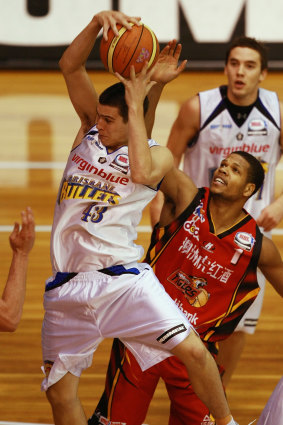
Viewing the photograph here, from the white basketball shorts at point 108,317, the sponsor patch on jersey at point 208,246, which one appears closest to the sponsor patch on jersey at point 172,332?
the white basketball shorts at point 108,317

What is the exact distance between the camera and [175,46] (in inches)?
192

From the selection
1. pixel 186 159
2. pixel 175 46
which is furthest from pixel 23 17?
pixel 175 46

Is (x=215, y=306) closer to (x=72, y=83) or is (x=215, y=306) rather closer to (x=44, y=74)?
(x=72, y=83)

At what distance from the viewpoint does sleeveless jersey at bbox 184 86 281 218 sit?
6.10 metres

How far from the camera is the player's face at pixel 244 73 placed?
5996mm

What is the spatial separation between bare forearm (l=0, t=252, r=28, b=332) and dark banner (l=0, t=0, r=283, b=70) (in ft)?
31.9

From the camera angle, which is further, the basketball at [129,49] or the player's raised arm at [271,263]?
the player's raised arm at [271,263]

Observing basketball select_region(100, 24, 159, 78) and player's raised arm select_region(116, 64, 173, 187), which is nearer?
player's raised arm select_region(116, 64, 173, 187)

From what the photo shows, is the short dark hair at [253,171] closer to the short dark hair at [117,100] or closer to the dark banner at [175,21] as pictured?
the short dark hair at [117,100]

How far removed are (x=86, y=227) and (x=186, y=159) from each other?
2.00 meters

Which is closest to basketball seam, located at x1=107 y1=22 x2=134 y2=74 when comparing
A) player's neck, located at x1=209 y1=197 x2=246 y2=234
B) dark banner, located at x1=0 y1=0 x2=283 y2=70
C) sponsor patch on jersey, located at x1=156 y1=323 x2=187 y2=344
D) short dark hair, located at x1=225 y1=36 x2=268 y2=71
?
player's neck, located at x1=209 y1=197 x2=246 y2=234

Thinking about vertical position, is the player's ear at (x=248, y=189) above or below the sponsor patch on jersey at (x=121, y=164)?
below

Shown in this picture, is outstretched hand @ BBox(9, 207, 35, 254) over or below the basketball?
below

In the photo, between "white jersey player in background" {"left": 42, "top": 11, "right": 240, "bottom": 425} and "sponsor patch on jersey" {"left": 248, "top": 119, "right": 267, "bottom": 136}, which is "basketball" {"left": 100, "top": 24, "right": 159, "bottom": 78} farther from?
"sponsor patch on jersey" {"left": 248, "top": 119, "right": 267, "bottom": 136}
